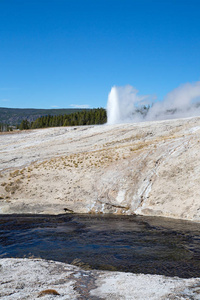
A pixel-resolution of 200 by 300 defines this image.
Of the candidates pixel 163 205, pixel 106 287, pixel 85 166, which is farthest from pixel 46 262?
pixel 85 166

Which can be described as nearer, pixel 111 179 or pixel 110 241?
pixel 110 241

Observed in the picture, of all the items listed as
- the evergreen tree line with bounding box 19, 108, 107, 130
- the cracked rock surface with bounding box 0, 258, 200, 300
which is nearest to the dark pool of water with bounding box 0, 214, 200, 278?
the cracked rock surface with bounding box 0, 258, 200, 300

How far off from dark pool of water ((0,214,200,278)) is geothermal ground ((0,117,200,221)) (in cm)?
190

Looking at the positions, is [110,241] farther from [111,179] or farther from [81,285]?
[111,179]

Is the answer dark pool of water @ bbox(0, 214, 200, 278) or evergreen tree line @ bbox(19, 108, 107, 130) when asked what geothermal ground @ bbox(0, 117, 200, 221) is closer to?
dark pool of water @ bbox(0, 214, 200, 278)

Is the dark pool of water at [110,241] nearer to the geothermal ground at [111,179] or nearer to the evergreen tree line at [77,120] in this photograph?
the geothermal ground at [111,179]

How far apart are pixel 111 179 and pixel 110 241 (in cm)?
1227

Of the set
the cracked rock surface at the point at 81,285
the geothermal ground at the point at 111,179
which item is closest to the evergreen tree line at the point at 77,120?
the geothermal ground at the point at 111,179

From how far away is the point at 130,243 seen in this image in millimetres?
17266

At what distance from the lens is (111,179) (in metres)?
29.7

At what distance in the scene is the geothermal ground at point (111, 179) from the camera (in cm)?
2556

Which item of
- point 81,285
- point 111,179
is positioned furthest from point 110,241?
point 111,179

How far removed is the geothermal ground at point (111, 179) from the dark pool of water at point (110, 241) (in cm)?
190

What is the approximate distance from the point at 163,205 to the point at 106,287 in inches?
641
